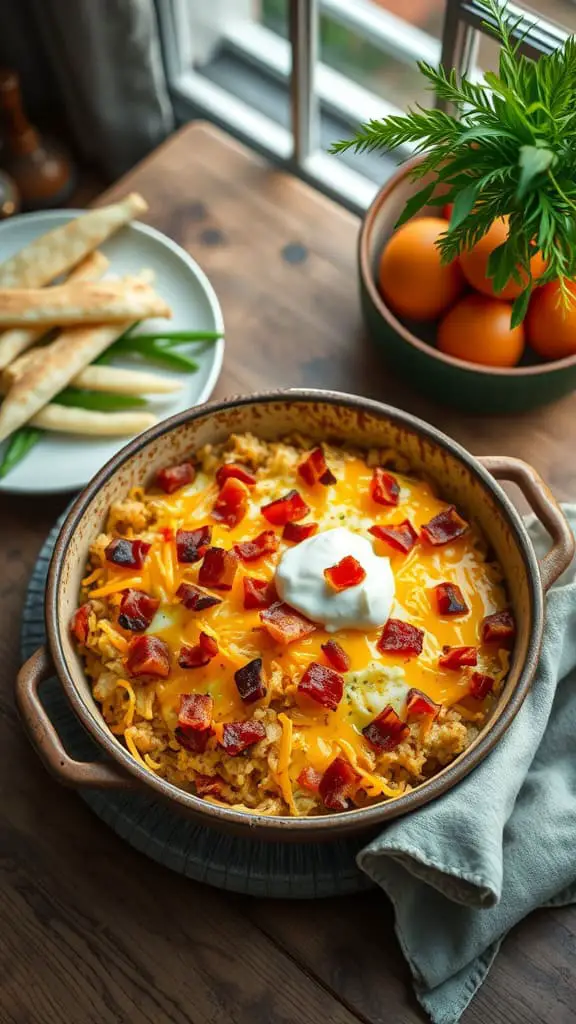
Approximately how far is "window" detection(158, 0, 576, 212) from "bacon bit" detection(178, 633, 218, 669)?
4.74 ft

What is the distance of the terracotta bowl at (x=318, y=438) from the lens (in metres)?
1.60

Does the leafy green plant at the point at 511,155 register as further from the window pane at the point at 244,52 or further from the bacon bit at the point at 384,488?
the window pane at the point at 244,52

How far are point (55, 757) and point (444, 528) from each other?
814mm

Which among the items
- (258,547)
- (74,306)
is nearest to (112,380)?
(74,306)

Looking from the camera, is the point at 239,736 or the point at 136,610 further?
the point at 136,610

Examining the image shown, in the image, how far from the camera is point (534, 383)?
2061 mm

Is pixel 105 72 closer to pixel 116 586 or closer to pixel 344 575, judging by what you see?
pixel 116 586

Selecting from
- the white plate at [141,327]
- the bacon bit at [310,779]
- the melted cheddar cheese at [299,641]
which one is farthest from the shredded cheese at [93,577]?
the bacon bit at [310,779]

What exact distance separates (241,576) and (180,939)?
25.9 inches

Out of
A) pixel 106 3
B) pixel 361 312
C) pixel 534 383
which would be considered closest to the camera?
pixel 534 383

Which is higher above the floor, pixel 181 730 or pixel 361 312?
pixel 361 312

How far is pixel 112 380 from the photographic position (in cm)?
229

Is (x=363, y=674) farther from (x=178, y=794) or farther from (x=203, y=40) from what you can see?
(x=203, y=40)

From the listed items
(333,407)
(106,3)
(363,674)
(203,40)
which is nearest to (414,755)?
(363,674)
